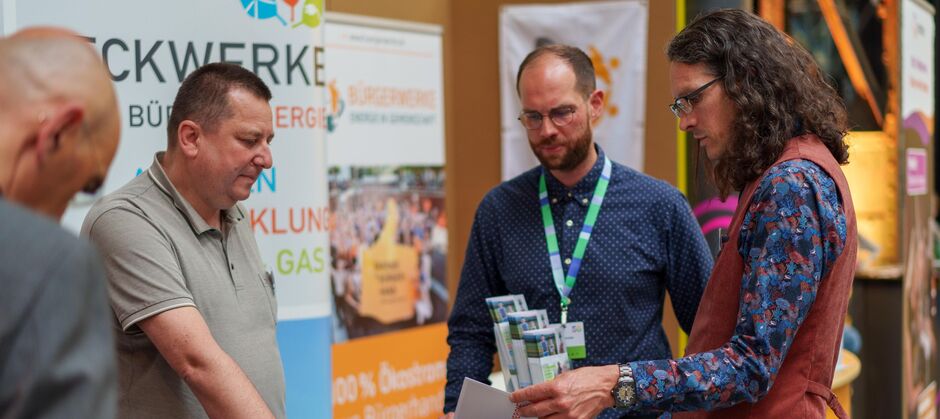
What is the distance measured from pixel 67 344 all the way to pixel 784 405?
139 centimetres

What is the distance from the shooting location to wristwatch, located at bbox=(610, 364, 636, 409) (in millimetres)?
1925

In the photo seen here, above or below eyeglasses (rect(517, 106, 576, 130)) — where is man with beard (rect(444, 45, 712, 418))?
below

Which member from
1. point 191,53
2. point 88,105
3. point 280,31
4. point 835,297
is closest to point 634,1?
point 280,31

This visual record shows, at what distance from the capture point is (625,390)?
76.0 inches

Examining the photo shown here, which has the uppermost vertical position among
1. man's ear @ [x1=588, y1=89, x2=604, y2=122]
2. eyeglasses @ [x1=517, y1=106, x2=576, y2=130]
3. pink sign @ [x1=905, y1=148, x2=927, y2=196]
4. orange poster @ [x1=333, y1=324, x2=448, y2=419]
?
man's ear @ [x1=588, y1=89, x2=604, y2=122]

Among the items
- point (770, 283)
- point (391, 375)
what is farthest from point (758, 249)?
point (391, 375)

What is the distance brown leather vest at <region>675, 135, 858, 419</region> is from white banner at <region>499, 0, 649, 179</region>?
2.47 m

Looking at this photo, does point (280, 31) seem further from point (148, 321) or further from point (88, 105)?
point (88, 105)

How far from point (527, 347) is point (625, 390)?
12.6 inches

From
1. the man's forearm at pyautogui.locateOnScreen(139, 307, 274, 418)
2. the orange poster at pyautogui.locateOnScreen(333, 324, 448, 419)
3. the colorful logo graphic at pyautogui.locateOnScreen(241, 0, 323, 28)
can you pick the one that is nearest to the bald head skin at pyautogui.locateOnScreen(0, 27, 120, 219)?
the man's forearm at pyautogui.locateOnScreen(139, 307, 274, 418)

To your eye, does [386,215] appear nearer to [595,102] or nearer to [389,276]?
[389,276]

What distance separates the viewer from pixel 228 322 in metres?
2.17

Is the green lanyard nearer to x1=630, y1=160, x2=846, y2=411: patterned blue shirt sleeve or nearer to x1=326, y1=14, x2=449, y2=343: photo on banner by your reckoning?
x1=630, y1=160, x2=846, y2=411: patterned blue shirt sleeve

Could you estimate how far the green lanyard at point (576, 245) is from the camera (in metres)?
2.58
